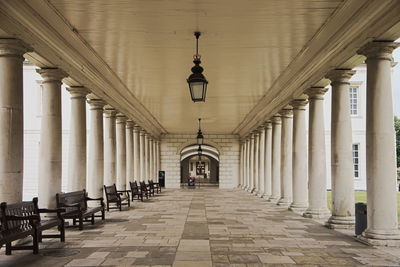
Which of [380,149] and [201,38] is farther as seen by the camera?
[201,38]

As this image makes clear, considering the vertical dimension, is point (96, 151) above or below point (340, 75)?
below

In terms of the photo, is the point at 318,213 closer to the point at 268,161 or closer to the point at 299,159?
the point at 299,159

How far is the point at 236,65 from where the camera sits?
47.0ft

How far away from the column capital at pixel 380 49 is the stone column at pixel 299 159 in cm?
684

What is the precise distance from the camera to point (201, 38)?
11242 mm

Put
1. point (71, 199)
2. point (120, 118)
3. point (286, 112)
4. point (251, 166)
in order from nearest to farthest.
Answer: point (71, 199) → point (286, 112) → point (120, 118) → point (251, 166)

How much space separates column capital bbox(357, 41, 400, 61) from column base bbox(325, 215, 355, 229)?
4.60m

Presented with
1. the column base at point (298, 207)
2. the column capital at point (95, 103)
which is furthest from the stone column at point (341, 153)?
the column capital at point (95, 103)

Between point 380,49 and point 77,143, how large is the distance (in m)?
9.69

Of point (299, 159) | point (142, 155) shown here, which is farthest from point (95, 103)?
point (142, 155)

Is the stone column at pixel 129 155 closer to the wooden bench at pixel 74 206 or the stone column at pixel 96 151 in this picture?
the stone column at pixel 96 151

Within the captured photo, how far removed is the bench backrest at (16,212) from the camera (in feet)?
26.1

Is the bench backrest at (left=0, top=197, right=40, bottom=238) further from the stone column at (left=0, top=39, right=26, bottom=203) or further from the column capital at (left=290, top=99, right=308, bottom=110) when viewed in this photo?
the column capital at (left=290, top=99, right=308, bottom=110)

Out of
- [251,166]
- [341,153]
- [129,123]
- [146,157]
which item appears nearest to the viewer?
[341,153]
